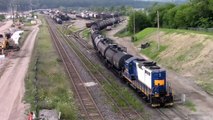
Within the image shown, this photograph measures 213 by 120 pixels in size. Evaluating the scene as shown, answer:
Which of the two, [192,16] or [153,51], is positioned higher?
[192,16]

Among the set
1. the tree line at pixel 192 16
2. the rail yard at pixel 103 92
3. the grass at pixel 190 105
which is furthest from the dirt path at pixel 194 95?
the tree line at pixel 192 16

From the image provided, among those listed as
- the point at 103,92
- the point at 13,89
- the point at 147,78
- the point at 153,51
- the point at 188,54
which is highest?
the point at 147,78

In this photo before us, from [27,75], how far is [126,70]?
1315 centimetres

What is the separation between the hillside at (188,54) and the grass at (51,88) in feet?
45.4

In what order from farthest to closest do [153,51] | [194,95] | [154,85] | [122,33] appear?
[122,33] → [153,51] → [194,95] → [154,85]

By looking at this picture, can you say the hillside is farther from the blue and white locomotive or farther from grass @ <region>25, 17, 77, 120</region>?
grass @ <region>25, 17, 77, 120</region>

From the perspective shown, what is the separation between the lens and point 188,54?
50.5 meters

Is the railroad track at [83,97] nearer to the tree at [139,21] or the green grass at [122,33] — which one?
the green grass at [122,33]

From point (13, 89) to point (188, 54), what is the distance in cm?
2371

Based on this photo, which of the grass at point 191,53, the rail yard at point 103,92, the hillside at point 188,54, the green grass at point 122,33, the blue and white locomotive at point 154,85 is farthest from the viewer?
the green grass at point 122,33

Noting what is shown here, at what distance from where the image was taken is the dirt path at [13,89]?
98.7 ft

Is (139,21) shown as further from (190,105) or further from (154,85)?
(154,85)

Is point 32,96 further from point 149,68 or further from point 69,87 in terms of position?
point 149,68

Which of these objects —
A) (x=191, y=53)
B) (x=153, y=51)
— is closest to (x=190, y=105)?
(x=191, y=53)
